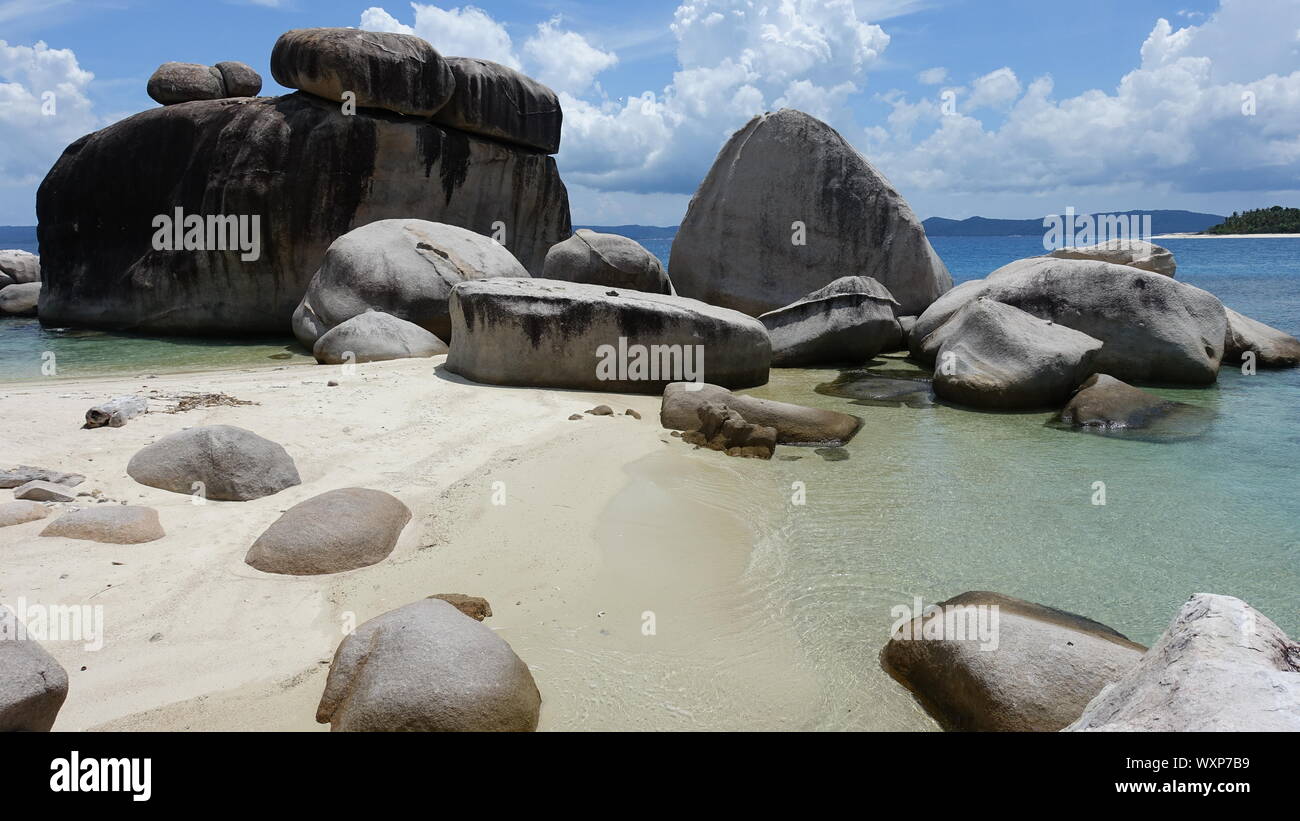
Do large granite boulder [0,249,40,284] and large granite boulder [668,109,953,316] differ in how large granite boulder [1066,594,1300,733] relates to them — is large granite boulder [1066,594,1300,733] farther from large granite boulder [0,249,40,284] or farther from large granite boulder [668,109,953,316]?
large granite boulder [0,249,40,284]

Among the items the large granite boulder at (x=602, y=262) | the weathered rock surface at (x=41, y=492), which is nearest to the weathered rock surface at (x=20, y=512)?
the weathered rock surface at (x=41, y=492)

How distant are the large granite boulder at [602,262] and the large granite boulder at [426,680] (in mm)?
9494

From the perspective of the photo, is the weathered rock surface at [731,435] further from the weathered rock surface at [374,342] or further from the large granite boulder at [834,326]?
the large granite boulder at [834,326]

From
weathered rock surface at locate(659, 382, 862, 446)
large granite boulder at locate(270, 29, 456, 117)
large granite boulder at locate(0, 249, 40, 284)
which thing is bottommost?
weathered rock surface at locate(659, 382, 862, 446)

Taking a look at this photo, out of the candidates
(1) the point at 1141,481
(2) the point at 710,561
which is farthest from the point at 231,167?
(1) the point at 1141,481

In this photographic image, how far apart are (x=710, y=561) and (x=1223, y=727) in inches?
111

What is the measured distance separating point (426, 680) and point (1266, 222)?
67.3 m

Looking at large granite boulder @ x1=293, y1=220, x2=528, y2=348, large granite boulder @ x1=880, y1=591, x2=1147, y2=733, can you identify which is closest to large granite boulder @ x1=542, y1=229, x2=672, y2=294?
large granite boulder @ x1=293, y1=220, x2=528, y2=348

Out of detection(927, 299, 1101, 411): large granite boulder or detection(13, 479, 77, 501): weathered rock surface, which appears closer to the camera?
detection(13, 479, 77, 501): weathered rock surface

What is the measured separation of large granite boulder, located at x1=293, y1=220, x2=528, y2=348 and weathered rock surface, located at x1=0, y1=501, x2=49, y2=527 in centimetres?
652

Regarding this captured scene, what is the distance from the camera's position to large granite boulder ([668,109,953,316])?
42.1ft

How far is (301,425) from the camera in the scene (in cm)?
605
